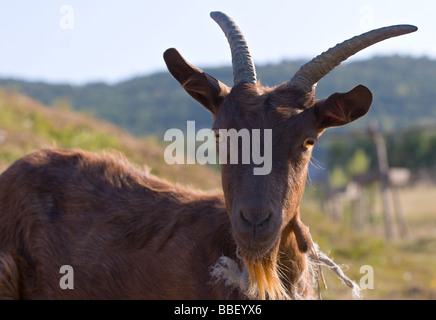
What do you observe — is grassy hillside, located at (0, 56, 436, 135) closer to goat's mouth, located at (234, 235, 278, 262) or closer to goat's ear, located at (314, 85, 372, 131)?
goat's ear, located at (314, 85, 372, 131)

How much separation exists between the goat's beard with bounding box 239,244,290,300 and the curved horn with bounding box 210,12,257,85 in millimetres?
1350

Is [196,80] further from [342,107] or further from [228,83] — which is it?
[228,83]

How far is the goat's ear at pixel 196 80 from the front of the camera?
15.0 feet

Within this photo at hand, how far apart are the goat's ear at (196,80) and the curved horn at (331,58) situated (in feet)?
1.93

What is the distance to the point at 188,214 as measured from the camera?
199 inches

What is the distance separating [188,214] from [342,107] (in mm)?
1612

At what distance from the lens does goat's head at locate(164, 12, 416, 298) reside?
3.88 m

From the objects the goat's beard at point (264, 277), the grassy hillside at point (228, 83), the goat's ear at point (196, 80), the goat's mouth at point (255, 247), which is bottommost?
the goat's beard at point (264, 277)

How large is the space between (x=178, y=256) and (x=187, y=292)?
0.31 meters

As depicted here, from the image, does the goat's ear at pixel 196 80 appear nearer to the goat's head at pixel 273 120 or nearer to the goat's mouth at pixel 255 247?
the goat's head at pixel 273 120

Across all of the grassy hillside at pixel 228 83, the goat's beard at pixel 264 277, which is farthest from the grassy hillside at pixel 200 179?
the grassy hillside at pixel 228 83

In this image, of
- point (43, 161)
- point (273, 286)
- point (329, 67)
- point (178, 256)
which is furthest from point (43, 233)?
point (329, 67)

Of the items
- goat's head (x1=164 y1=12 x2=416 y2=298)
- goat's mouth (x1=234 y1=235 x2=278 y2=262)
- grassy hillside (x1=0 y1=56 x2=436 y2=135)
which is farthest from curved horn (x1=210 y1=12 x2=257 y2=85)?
grassy hillside (x1=0 y1=56 x2=436 y2=135)

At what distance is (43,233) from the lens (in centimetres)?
523
